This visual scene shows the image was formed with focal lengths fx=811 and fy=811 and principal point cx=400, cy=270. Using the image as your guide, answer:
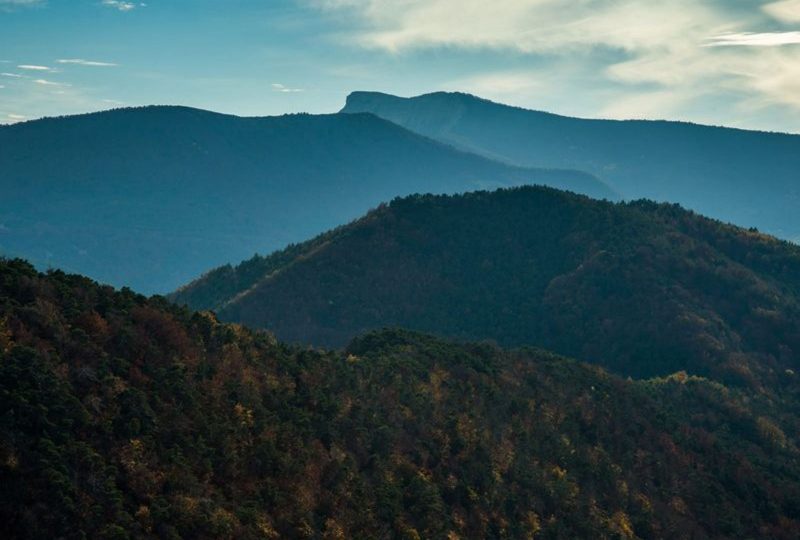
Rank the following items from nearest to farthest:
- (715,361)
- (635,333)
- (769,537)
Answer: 1. (769,537)
2. (715,361)
3. (635,333)

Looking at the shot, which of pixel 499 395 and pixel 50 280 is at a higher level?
pixel 50 280

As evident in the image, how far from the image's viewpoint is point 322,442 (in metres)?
57.4

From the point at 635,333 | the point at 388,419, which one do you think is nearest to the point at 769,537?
the point at 388,419

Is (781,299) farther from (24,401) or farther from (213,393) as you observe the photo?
(24,401)

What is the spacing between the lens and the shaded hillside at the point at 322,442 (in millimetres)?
37688

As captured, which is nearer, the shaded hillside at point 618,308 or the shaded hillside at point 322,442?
the shaded hillside at point 322,442

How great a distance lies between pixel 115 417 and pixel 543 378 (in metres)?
65.7

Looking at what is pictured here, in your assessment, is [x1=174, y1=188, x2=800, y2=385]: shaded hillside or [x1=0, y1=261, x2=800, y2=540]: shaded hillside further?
[x1=174, y1=188, x2=800, y2=385]: shaded hillside

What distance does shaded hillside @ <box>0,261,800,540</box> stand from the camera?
37.7 metres

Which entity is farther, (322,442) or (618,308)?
(618,308)

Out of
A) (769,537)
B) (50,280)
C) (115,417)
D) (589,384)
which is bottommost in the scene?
(769,537)

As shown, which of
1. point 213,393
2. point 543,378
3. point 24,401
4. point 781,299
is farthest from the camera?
point 781,299

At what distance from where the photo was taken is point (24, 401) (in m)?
37.2

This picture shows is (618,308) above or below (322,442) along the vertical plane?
below
